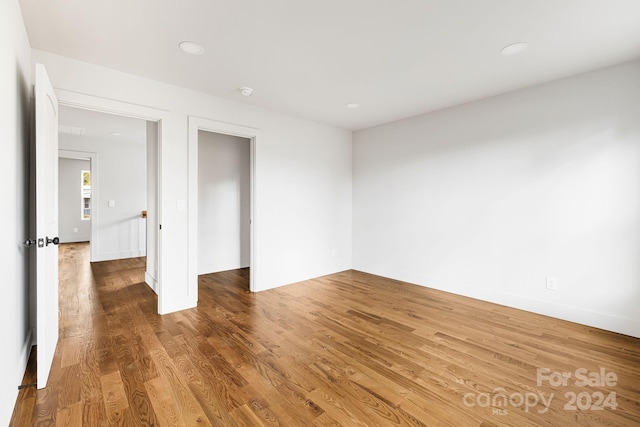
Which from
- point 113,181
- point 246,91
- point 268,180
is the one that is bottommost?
point 268,180

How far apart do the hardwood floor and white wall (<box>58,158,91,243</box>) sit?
A: 6234 millimetres

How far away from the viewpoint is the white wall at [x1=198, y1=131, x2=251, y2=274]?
4.88 meters

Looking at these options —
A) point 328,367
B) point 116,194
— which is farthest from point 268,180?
point 116,194

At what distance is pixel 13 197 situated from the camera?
182 cm

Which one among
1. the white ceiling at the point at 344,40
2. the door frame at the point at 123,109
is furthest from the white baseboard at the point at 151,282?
the white ceiling at the point at 344,40

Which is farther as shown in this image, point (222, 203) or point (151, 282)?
point (222, 203)

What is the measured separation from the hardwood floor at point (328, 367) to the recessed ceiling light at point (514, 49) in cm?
247

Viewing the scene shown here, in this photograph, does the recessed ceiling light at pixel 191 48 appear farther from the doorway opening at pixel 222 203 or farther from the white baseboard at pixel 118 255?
the white baseboard at pixel 118 255

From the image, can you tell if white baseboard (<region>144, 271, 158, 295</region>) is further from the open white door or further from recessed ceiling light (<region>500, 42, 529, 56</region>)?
recessed ceiling light (<region>500, 42, 529, 56</region>)

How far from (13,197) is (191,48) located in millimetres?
1631

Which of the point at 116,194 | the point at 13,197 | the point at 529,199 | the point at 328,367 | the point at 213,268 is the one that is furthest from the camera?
the point at 116,194

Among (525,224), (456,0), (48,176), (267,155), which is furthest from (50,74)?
(525,224)

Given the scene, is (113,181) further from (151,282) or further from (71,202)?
(71,202)

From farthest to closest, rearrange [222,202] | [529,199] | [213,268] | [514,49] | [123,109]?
[222,202] < [213,268] < [529,199] < [123,109] < [514,49]
